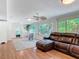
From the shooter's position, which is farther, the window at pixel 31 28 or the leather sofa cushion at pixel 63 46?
the window at pixel 31 28

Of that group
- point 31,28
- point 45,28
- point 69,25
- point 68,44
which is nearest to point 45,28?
point 45,28

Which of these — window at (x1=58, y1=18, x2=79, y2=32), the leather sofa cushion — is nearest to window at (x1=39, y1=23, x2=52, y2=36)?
window at (x1=58, y1=18, x2=79, y2=32)

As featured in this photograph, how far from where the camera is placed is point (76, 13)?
6398 mm

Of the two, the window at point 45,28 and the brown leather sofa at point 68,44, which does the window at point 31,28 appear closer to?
the window at point 45,28

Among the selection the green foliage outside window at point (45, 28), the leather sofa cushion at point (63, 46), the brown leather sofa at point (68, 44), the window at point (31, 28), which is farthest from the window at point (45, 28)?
the leather sofa cushion at point (63, 46)

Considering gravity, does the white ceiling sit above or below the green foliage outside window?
above

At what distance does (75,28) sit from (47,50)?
2902 mm

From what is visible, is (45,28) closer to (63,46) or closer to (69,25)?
(69,25)

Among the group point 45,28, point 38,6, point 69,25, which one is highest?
point 38,6

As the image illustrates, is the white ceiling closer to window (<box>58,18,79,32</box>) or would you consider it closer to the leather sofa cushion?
window (<box>58,18,79,32</box>)

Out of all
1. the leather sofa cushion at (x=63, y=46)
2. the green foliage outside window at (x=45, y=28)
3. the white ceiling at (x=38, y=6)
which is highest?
the white ceiling at (x=38, y=6)

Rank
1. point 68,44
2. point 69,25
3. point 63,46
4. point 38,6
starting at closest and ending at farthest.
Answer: point 68,44 < point 63,46 < point 38,6 < point 69,25

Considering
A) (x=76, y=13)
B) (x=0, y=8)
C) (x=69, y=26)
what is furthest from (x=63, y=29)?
(x=0, y=8)

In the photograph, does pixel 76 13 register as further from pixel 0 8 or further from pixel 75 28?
pixel 0 8
